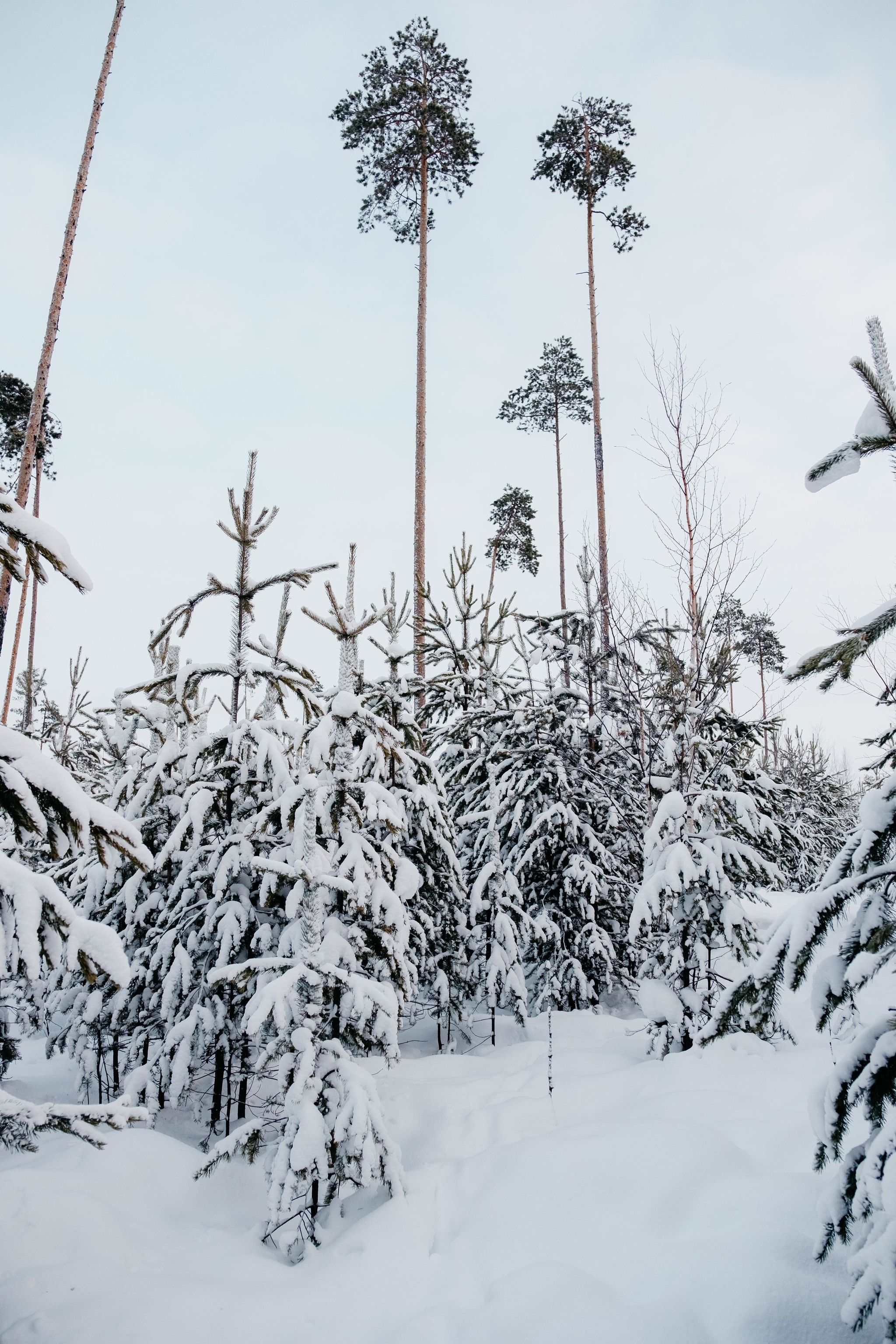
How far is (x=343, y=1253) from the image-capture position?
393 centimetres

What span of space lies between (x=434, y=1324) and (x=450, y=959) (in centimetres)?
422

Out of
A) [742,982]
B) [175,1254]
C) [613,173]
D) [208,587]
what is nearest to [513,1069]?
[175,1254]

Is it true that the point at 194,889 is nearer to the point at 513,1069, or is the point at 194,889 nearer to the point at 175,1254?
the point at 175,1254

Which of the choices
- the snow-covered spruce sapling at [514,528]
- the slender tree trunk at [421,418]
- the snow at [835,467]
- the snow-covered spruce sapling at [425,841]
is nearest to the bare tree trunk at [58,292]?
the snow-covered spruce sapling at [425,841]

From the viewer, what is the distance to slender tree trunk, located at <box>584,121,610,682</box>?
9.23 meters

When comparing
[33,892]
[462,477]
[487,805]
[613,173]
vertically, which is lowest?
Answer: [33,892]

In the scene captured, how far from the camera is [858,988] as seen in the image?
2.14m

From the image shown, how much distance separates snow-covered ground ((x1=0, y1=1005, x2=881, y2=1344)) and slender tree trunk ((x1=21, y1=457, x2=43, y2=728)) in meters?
12.9

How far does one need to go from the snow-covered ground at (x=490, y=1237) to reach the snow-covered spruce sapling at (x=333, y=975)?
1.26 feet

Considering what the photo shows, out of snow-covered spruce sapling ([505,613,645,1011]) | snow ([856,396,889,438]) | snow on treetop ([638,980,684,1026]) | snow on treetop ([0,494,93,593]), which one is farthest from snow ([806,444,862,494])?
snow-covered spruce sapling ([505,613,645,1011])

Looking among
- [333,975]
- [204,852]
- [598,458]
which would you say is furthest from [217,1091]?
[598,458]

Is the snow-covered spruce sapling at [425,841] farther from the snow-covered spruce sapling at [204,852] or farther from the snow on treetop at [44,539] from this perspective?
the snow on treetop at [44,539]

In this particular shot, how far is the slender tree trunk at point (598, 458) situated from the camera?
9.23 meters

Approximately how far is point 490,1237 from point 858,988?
2.98 meters
